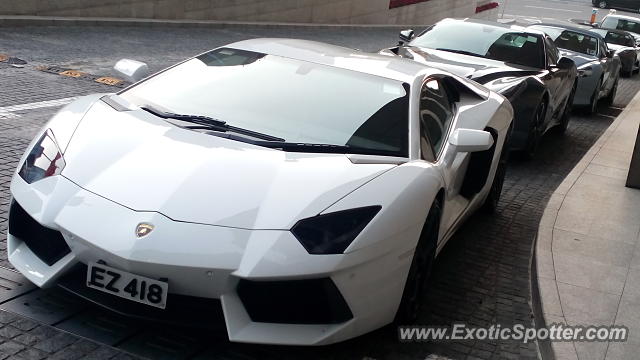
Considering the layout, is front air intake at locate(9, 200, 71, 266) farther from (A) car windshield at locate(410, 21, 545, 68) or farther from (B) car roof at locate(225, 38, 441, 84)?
(A) car windshield at locate(410, 21, 545, 68)

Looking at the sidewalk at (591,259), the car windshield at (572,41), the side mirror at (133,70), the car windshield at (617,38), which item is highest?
the side mirror at (133,70)

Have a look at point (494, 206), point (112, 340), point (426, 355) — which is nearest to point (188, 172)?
point (112, 340)

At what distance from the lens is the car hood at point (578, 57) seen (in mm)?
12344

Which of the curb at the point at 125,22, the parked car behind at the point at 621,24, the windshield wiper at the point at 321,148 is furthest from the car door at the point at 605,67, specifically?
the windshield wiper at the point at 321,148

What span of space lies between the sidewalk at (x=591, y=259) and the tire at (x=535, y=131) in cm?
62

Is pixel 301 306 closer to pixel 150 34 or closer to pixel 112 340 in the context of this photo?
pixel 112 340

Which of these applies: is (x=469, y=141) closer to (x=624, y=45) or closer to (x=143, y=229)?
(x=143, y=229)

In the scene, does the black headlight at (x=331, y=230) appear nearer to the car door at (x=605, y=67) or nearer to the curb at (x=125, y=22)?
the car door at (x=605, y=67)

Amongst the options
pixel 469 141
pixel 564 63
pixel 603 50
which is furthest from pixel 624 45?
pixel 469 141

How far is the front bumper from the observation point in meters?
3.03

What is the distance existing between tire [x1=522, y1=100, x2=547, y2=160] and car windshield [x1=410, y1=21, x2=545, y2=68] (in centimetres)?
65

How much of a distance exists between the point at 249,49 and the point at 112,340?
219 centimetres

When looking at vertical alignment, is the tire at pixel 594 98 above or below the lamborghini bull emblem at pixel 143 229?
below

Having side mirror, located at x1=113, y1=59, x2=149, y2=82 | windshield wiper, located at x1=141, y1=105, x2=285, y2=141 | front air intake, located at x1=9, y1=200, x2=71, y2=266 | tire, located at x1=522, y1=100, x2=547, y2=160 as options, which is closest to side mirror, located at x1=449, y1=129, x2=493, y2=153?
windshield wiper, located at x1=141, y1=105, x2=285, y2=141
